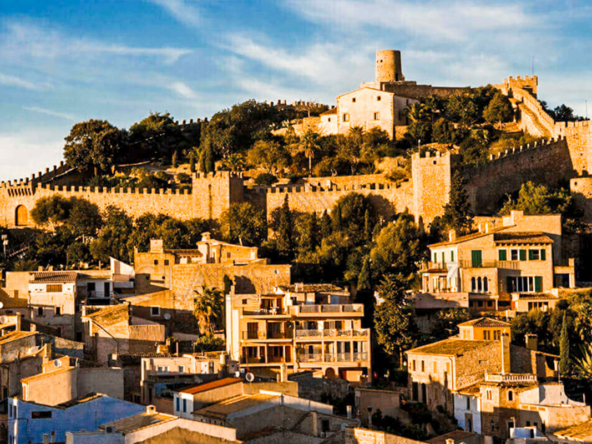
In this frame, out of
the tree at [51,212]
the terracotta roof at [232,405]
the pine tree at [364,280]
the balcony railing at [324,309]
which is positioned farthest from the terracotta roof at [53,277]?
the terracotta roof at [232,405]

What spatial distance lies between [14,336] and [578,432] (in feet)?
51.6

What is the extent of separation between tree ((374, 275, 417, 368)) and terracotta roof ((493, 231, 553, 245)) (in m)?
6.16

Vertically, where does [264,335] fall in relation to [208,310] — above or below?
below

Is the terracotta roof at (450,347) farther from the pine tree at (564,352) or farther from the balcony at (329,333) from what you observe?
the pine tree at (564,352)

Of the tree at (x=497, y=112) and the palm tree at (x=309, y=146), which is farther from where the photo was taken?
the tree at (x=497, y=112)

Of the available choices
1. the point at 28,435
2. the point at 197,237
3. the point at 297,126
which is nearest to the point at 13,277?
the point at 197,237

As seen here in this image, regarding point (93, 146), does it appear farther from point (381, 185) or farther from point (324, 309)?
point (324, 309)

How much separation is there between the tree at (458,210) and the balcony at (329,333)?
12.6 m

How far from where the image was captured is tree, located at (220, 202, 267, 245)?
55562 mm


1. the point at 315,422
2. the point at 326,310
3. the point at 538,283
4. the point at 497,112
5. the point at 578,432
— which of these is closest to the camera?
the point at 315,422

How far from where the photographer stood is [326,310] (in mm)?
41469

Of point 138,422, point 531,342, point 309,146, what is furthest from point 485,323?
point 309,146

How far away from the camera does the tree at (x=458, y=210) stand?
52781 millimetres

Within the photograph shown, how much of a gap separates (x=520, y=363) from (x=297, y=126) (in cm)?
3249
